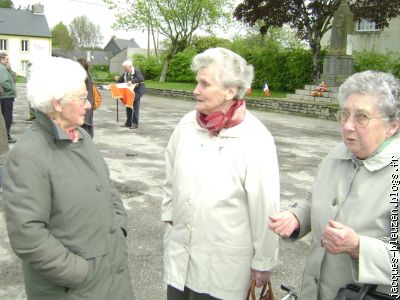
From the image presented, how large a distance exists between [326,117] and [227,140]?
1401 cm

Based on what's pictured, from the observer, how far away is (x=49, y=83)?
2166mm

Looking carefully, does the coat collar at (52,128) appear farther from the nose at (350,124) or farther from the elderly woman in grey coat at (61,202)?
the nose at (350,124)

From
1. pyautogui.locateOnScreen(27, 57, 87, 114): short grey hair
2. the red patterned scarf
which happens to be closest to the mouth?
the red patterned scarf

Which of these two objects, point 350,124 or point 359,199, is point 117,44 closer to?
point 350,124

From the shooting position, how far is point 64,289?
2.15 m

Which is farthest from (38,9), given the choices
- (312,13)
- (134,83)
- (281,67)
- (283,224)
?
(283,224)

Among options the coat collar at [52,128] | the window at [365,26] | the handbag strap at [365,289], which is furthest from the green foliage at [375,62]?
the coat collar at [52,128]

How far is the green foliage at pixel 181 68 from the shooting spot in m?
33.3

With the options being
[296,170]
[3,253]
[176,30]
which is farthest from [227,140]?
[176,30]

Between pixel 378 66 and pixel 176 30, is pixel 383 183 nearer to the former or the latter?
pixel 378 66

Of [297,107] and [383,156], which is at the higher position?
[383,156]

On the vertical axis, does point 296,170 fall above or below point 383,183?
below

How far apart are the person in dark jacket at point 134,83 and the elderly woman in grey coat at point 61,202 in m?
9.48

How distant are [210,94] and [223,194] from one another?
1.89ft
